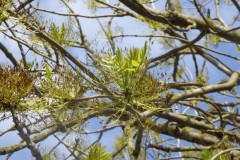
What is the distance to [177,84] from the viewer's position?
170cm

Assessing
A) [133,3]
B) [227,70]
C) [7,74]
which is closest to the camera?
[7,74]

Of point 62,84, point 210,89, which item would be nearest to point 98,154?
point 62,84

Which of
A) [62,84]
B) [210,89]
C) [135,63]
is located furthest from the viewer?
[210,89]

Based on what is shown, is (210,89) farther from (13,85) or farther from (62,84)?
(13,85)

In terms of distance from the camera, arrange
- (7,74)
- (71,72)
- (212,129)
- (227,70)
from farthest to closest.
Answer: (227,70)
(212,129)
(71,72)
(7,74)

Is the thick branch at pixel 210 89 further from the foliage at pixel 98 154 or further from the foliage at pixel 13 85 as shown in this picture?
the foliage at pixel 13 85

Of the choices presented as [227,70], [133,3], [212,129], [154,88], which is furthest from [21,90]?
[227,70]

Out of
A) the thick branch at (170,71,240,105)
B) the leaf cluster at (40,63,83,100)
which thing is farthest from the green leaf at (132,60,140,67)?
the thick branch at (170,71,240,105)

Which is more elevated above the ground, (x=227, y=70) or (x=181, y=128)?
(x=227, y=70)

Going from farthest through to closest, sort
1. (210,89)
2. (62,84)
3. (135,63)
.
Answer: (210,89), (62,84), (135,63)

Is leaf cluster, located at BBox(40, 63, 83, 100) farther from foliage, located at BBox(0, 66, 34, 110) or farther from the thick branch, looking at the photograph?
the thick branch

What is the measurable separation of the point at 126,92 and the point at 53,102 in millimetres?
171

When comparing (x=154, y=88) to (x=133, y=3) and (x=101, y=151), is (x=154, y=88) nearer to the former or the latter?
(x=101, y=151)

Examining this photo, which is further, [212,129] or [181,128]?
[181,128]
